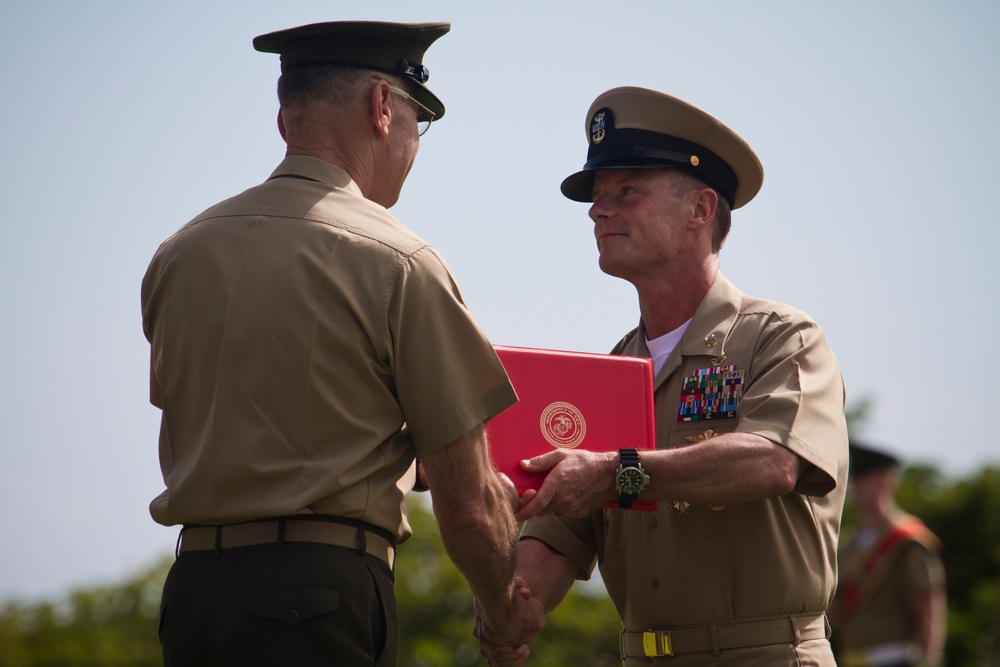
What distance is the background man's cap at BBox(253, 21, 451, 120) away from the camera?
3166 millimetres

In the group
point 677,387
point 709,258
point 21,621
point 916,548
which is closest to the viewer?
point 677,387

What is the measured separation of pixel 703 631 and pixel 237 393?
188 centimetres

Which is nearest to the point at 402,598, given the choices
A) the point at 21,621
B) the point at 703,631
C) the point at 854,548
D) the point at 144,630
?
the point at 144,630

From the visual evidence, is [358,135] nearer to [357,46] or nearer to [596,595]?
[357,46]

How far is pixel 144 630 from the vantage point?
887 inches

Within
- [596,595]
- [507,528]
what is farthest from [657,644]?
[596,595]

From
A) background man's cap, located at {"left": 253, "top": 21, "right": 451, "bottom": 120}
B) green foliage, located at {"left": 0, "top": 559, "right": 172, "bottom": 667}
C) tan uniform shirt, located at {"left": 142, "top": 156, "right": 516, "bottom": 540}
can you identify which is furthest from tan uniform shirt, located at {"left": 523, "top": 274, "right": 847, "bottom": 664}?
green foliage, located at {"left": 0, "top": 559, "right": 172, "bottom": 667}

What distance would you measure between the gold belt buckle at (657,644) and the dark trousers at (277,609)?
1348 mm

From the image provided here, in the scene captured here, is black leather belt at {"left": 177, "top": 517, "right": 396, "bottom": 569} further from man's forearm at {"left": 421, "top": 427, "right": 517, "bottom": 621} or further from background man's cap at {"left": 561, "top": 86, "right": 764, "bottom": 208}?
background man's cap at {"left": 561, "top": 86, "right": 764, "bottom": 208}

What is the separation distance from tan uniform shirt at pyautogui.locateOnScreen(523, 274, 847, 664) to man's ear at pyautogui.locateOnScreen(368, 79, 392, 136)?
1.52m

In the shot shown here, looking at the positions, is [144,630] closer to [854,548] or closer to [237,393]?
[854,548]

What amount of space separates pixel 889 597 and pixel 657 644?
4775 mm

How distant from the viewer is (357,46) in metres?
3.19

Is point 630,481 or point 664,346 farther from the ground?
point 664,346
